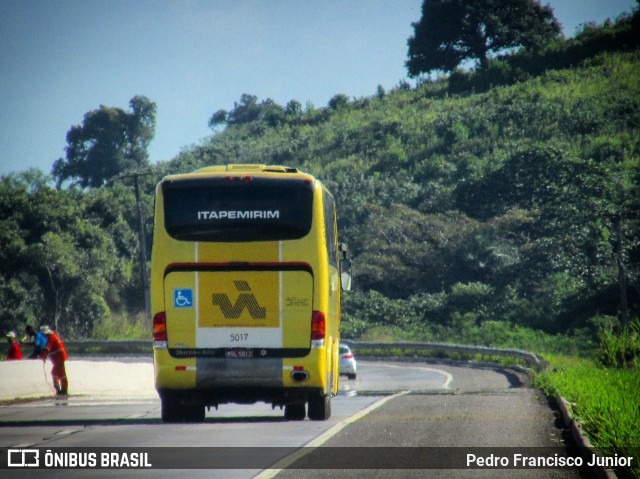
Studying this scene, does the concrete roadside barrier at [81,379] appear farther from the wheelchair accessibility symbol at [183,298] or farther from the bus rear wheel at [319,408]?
the wheelchair accessibility symbol at [183,298]

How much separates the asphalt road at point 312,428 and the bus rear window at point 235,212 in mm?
3093

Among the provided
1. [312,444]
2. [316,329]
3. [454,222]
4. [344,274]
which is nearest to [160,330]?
[316,329]

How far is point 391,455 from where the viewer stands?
13.7 metres

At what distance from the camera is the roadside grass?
469 inches

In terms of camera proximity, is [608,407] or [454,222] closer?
[608,407]

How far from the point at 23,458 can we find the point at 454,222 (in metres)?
64.5

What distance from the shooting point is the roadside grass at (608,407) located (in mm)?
11906

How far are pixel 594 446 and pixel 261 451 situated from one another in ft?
13.9

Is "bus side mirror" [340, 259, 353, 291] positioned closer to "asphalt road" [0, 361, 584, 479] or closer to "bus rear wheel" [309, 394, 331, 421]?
"asphalt road" [0, 361, 584, 479]

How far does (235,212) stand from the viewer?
1736cm

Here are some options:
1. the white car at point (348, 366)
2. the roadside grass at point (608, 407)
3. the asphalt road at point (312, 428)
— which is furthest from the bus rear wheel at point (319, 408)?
the white car at point (348, 366)

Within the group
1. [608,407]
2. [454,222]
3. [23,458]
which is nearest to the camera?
[23,458]

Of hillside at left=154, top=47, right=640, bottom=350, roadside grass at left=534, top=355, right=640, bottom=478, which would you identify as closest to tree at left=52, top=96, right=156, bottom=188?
hillside at left=154, top=47, right=640, bottom=350

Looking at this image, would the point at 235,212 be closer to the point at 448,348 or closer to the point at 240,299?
the point at 240,299
